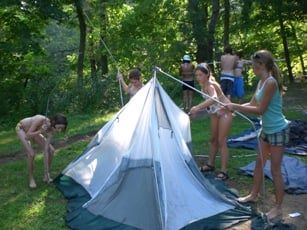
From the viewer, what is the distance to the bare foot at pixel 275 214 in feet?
15.8

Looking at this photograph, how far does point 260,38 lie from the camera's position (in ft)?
63.1

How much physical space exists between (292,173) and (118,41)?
1502cm

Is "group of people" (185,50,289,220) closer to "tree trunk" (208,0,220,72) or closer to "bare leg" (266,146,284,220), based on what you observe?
"bare leg" (266,146,284,220)

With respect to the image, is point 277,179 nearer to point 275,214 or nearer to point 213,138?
point 275,214

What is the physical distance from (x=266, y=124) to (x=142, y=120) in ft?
4.50

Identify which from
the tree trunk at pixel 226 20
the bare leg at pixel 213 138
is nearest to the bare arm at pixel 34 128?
the bare leg at pixel 213 138

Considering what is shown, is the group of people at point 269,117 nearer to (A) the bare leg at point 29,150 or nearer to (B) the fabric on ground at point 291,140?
(A) the bare leg at point 29,150

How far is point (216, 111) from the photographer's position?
5.87 m

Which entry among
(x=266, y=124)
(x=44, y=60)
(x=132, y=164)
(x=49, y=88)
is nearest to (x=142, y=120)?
(x=132, y=164)

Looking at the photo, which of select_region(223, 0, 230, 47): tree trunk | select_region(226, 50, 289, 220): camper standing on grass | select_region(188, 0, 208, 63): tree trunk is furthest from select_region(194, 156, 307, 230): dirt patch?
select_region(223, 0, 230, 47): tree trunk

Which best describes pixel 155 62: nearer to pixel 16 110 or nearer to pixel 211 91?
pixel 16 110

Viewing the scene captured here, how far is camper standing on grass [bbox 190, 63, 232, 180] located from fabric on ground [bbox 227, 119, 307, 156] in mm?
1676

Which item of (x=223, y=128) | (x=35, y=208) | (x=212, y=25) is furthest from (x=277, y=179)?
(x=212, y=25)

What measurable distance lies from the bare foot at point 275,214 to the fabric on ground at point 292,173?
889 mm
